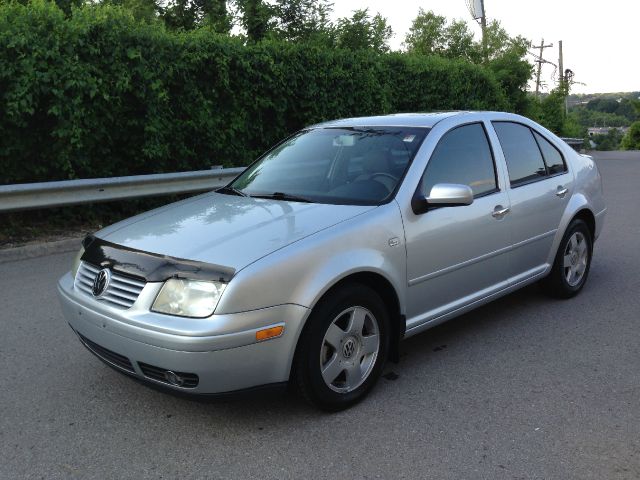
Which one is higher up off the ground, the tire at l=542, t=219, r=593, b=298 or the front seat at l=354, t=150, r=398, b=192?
the front seat at l=354, t=150, r=398, b=192

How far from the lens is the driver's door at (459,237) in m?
3.79

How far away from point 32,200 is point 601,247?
6.44 meters

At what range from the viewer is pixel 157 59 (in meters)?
8.53

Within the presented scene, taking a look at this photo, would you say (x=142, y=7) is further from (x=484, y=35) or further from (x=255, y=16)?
(x=484, y=35)

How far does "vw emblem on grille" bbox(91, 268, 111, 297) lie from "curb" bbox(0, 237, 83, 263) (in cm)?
414

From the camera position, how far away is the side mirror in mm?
3670

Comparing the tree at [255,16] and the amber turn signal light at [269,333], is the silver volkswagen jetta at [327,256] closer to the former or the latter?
the amber turn signal light at [269,333]

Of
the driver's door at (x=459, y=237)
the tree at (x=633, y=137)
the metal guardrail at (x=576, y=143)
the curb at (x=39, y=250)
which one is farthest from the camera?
the tree at (x=633, y=137)

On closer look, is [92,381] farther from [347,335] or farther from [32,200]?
[32,200]

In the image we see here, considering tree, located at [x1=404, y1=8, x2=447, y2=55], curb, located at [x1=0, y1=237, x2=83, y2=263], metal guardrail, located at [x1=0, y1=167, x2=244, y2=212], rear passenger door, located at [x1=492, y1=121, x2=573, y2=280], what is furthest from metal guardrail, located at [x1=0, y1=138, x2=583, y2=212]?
tree, located at [x1=404, y1=8, x2=447, y2=55]

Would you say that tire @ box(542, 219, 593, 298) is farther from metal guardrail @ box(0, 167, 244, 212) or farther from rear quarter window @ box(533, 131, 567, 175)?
metal guardrail @ box(0, 167, 244, 212)

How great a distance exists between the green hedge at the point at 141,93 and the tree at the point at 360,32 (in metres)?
3.21

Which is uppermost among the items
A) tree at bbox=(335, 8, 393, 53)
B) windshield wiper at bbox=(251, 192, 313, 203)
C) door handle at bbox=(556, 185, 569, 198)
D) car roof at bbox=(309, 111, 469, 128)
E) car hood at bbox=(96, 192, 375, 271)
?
tree at bbox=(335, 8, 393, 53)

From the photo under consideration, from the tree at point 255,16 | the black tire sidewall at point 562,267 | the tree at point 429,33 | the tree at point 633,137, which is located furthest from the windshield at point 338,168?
the tree at point 633,137
